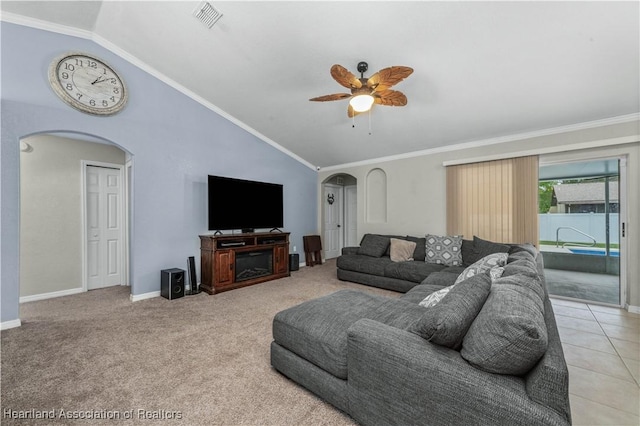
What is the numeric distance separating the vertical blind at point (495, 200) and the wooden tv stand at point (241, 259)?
3.04 meters

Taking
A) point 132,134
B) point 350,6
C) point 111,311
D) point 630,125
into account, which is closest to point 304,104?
point 350,6

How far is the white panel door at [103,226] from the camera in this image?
163 inches

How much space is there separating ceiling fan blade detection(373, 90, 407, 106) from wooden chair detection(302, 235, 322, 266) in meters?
3.67

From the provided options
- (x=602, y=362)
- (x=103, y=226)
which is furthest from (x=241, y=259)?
(x=602, y=362)

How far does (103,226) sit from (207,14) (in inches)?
142

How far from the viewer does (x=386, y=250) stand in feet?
15.3

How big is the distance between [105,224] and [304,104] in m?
3.74

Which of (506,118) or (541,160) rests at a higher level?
(506,118)

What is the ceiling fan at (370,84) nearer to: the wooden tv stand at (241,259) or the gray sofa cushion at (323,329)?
the gray sofa cushion at (323,329)

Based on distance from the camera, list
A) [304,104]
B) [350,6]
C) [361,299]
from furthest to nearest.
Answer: [304,104] → [350,6] → [361,299]

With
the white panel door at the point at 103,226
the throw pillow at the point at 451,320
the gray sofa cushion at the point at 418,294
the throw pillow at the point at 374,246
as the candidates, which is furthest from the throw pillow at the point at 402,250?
the white panel door at the point at 103,226

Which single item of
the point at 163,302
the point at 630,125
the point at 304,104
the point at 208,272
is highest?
the point at 304,104

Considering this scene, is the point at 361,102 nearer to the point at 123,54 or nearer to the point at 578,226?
the point at 123,54

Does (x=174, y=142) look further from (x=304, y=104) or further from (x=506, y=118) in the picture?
(x=506, y=118)
